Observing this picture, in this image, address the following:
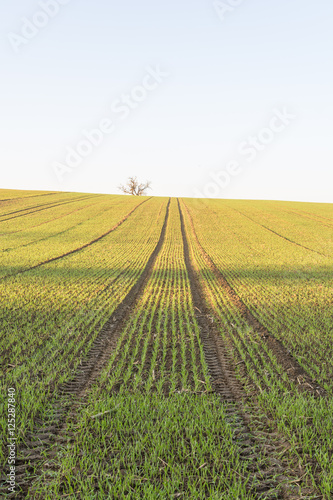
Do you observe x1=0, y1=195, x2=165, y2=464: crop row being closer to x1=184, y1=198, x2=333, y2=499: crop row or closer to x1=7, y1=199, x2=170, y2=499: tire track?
x1=7, y1=199, x2=170, y2=499: tire track

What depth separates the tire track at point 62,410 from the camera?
12.1 ft

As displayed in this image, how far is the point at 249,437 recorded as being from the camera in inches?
170

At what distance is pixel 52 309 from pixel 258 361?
6.78m

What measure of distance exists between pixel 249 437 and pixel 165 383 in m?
1.94

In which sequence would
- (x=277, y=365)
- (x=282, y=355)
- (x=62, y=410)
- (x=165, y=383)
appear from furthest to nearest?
(x=282, y=355) < (x=277, y=365) < (x=165, y=383) < (x=62, y=410)

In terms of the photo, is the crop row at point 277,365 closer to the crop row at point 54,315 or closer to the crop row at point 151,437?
the crop row at point 151,437

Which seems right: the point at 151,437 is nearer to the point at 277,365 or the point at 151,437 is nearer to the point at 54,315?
the point at 277,365

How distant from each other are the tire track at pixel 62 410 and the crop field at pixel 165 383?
0.07 ft

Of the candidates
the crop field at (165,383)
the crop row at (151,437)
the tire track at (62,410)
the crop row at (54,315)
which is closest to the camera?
the crop row at (151,437)

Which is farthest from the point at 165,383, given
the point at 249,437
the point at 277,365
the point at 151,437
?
the point at 277,365

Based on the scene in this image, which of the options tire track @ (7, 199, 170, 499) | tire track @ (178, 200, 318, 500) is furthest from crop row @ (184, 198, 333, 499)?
tire track @ (7, 199, 170, 499)

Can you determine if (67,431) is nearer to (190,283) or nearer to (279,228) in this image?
(190,283)

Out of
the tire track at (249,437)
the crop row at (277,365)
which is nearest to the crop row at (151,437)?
the tire track at (249,437)

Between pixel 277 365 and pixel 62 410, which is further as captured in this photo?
pixel 277 365
